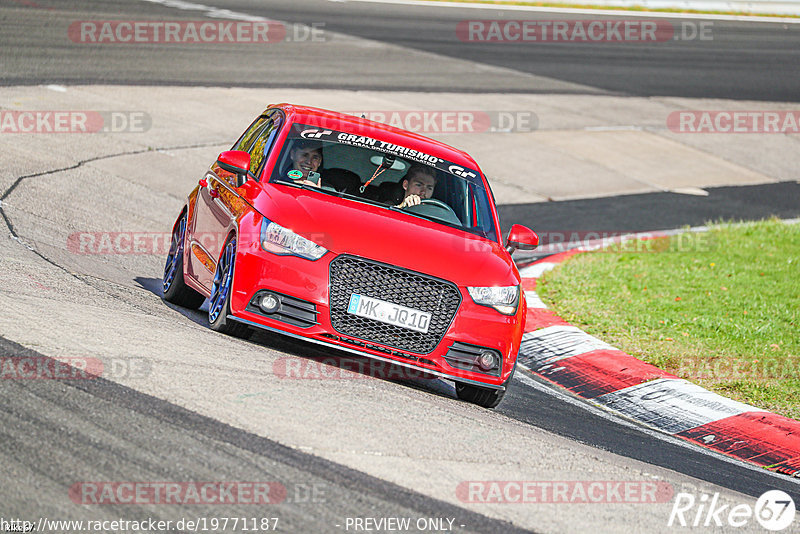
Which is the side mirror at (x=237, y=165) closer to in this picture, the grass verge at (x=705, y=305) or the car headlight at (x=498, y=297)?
the car headlight at (x=498, y=297)

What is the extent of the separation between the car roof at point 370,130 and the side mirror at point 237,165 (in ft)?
2.04

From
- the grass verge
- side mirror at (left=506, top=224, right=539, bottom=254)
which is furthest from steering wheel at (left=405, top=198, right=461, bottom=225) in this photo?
the grass verge

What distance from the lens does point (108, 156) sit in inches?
544

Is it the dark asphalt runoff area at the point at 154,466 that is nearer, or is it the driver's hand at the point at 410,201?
the dark asphalt runoff area at the point at 154,466

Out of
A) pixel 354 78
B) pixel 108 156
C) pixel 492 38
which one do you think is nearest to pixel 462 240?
pixel 108 156

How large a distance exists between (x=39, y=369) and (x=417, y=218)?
10.2ft

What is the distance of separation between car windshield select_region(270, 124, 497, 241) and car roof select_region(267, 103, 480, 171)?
82 mm

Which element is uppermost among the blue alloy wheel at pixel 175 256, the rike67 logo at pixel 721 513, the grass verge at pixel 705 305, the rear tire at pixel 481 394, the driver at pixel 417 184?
the driver at pixel 417 184

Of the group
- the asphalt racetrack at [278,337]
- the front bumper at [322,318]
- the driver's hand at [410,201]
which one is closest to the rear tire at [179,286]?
the asphalt racetrack at [278,337]

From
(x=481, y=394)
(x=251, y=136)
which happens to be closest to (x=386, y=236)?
(x=481, y=394)

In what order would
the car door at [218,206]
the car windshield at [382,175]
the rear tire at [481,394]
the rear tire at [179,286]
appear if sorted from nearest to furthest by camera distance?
the rear tire at [481,394], the car door at [218,206], the car windshield at [382,175], the rear tire at [179,286]

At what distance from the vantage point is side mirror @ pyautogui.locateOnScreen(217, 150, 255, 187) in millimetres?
7734

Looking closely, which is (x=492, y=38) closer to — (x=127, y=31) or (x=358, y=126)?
(x=127, y=31)

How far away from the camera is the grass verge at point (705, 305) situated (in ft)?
29.8
